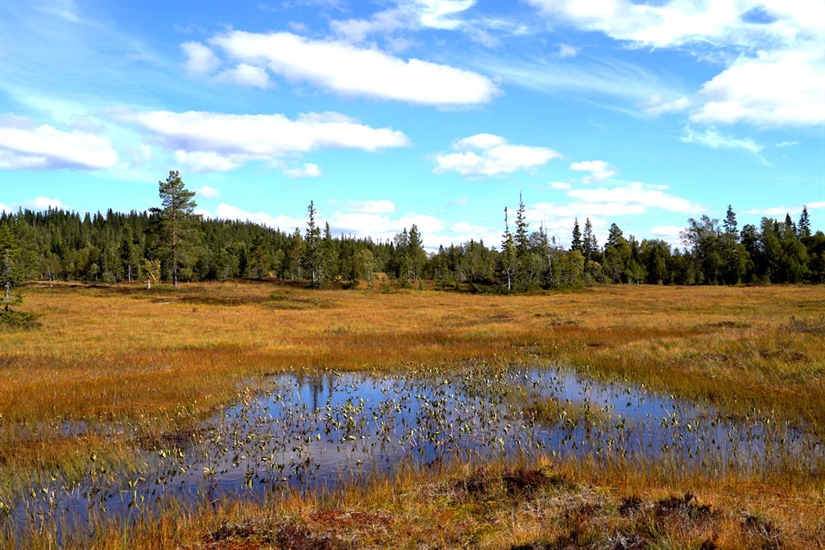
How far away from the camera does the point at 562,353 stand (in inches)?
902

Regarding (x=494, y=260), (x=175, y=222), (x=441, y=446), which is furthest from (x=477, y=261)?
(x=441, y=446)

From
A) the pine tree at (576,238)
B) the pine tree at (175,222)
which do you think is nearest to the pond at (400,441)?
the pine tree at (175,222)

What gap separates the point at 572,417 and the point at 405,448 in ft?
14.8

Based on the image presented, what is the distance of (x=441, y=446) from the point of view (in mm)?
10711

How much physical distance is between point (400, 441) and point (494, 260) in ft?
404

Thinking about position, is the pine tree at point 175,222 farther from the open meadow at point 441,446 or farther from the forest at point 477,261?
the open meadow at point 441,446

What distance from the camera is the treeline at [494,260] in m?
92.7

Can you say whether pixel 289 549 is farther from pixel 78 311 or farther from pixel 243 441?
pixel 78 311

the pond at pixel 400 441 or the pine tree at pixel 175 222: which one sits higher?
the pine tree at pixel 175 222

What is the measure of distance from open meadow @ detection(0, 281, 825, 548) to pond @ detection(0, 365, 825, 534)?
3.2 inches

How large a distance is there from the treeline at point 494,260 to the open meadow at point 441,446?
203 ft

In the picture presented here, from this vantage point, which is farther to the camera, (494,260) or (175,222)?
(494,260)

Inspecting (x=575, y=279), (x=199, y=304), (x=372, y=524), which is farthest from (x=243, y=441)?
(x=575, y=279)

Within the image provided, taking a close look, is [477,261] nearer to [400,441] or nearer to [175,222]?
[175,222]
